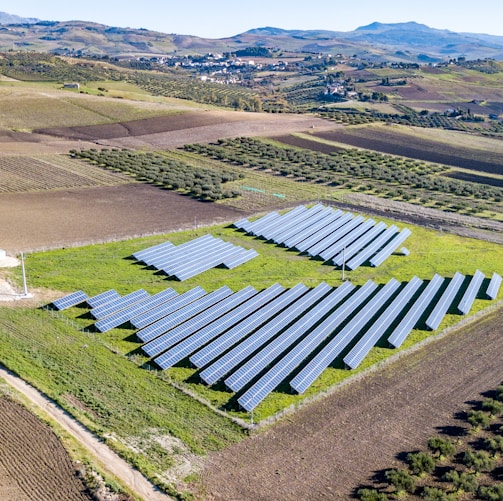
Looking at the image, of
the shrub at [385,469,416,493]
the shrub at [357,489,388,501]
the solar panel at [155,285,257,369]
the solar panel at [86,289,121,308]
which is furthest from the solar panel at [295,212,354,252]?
the shrub at [357,489,388,501]

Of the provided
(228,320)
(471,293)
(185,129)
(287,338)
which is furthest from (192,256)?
(185,129)

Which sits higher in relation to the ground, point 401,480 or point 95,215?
point 95,215

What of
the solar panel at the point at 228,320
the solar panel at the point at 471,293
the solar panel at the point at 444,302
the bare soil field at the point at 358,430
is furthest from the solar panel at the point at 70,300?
the solar panel at the point at 471,293

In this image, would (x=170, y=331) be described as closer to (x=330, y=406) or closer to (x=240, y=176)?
(x=330, y=406)

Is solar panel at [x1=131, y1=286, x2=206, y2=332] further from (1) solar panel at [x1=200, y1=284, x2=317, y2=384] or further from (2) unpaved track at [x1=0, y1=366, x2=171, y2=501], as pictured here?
(2) unpaved track at [x1=0, y1=366, x2=171, y2=501]

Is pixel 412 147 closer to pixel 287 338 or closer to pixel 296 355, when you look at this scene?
pixel 287 338

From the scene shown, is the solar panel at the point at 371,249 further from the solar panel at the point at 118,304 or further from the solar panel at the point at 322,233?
the solar panel at the point at 118,304

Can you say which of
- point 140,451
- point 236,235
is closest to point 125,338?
point 140,451
